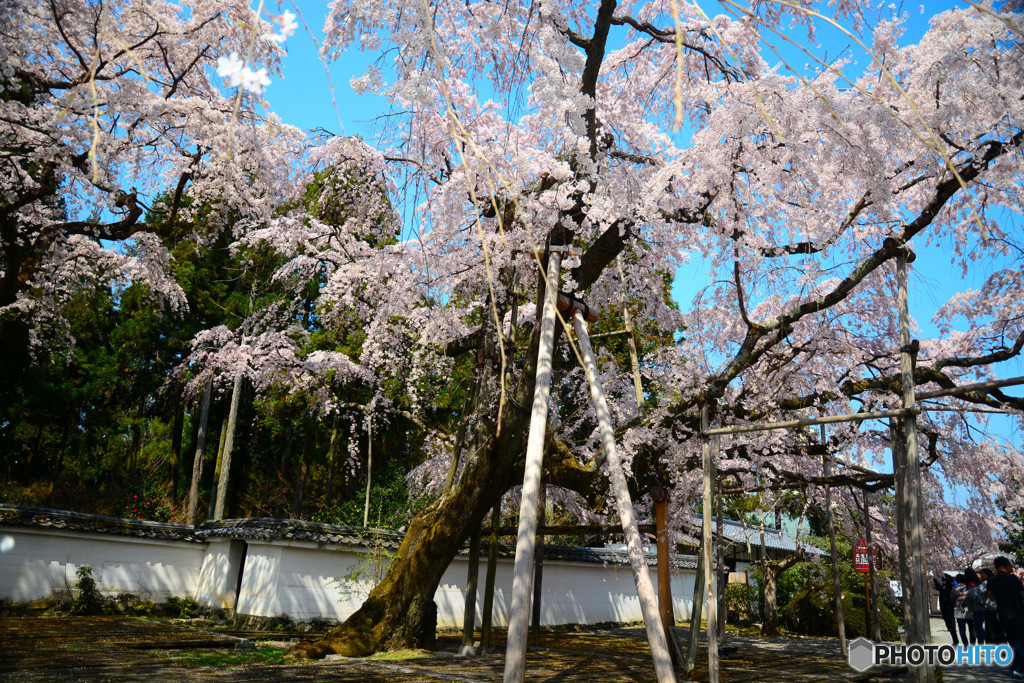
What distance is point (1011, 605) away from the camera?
6.99 metres

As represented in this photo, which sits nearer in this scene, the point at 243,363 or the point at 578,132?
the point at 578,132

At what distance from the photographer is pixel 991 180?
639 cm

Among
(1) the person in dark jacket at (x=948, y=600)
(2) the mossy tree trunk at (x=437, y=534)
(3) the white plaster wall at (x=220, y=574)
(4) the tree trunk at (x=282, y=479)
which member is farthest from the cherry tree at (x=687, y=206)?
(4) the tree trunk at (x=282, y=479)

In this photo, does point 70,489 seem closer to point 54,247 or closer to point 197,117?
point 54,247

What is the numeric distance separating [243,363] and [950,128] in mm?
13796

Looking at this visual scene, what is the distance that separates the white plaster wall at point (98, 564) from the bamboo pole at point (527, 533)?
33.6 feet

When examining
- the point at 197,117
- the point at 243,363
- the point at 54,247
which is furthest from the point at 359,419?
the point at 197,117

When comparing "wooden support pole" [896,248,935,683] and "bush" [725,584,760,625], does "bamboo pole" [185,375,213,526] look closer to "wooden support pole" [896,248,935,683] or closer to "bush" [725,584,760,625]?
"bush" [725,584,760,625]

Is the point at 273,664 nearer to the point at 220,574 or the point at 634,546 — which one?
the point at 634,546

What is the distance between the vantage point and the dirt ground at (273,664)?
5070 mm

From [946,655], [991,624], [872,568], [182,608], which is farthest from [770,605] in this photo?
[182,608]

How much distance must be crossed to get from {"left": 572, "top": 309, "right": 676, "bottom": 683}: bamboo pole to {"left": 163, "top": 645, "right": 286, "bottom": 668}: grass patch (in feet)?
14.3

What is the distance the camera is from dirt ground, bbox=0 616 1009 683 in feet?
16.6

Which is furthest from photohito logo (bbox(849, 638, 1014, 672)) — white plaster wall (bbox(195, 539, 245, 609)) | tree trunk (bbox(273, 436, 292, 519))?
tree trunk (bbox(273, 436, 292, 519))
